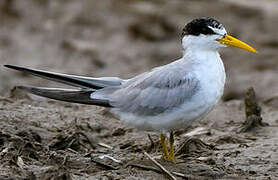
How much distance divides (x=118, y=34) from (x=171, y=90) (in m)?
5.65

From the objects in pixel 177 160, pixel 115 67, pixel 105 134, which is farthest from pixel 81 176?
pixel 115 67

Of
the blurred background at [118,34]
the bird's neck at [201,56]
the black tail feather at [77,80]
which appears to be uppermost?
the blurred background at [118,34]

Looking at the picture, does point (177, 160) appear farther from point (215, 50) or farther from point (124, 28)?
point (124, 28)

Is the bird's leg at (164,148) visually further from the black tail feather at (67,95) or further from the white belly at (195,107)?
the black tail feather at (67,95)

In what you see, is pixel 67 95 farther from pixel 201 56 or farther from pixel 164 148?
pixel 201 56

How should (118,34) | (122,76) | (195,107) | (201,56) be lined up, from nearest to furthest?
(195,107), (201,56), (122,76), (118,34)

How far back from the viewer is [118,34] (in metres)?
10.8

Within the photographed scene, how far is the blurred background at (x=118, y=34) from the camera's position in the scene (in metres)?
9.99

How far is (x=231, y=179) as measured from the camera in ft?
16.3

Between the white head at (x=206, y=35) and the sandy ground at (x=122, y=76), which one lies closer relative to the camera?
the sandy ground at (x=122, y=76)

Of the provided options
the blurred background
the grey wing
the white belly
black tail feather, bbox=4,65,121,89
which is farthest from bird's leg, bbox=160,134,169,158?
the blurred background

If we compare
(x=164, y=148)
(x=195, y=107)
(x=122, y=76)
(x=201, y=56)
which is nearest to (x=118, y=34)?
(x=122, y=76)

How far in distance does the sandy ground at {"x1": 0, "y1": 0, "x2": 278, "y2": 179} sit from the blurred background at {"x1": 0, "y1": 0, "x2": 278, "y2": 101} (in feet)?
0.06

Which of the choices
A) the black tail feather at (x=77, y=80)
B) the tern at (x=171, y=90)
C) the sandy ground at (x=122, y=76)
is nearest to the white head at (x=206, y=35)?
the tern at (x=171, y=90)
